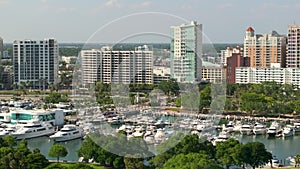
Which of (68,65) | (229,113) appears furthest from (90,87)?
(68,65)

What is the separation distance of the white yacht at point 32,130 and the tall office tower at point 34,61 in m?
6.89

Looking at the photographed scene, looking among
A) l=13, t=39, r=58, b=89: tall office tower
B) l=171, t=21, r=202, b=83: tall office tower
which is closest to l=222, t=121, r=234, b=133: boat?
Result: l=171, t=21, r=202, b=83: tall office tower

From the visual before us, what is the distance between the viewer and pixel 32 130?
841 centimetres

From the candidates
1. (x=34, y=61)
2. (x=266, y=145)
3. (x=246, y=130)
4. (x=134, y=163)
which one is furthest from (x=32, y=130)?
(x=34, y=61)

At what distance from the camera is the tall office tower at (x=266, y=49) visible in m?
15.1

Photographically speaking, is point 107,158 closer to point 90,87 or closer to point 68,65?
point 90,87

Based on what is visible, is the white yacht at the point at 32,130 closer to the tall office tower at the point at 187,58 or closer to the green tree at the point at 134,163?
the green tree at the point at 134,163

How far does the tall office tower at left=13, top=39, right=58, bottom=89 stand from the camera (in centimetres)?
1559

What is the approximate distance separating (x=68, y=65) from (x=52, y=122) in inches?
425

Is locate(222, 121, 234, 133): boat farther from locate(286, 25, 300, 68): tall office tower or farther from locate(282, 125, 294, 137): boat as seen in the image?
locate(286, 25, 300, 68): tall office tower

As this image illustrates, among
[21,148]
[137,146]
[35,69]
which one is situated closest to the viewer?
[137,146]

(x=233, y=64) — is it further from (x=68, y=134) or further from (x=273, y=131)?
(x=68, y=134)

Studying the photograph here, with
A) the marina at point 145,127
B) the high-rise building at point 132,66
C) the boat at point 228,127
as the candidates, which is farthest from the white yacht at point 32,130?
the boat at point 228,127

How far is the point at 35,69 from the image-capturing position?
15.6m
